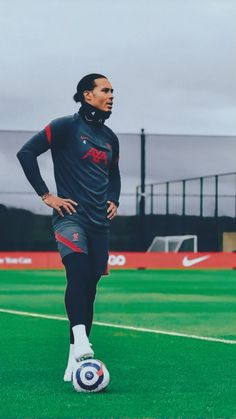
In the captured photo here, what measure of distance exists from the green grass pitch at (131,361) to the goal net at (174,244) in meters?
17.6

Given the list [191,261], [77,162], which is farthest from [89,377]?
[191,261]

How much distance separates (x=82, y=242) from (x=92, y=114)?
903mm

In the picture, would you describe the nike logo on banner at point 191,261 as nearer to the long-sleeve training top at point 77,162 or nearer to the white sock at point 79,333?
the long-sleeve training top at point 77,162

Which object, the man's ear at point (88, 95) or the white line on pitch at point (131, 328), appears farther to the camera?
the white line on pitch at point (131, 328)

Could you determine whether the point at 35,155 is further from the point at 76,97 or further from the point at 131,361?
the point at 131,361

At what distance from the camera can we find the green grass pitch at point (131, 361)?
5.94m

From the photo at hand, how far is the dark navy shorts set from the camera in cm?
680

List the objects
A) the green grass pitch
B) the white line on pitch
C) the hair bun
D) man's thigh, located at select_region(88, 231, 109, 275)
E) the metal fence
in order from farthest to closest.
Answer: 1. the metal fence
2. the white line on pitch
3. the hair bun
4. man's thigh, located at select_region(88, 231, 109, 275)
5. the green grass pitch

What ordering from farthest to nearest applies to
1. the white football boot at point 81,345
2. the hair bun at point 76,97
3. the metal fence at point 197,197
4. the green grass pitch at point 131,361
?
the metal fence at point 197,197 < the hair bun at point 76,97 < the white football boot at point 81,345 < the green grass pitch at point 131,361

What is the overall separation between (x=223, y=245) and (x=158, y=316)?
24839 millimetres

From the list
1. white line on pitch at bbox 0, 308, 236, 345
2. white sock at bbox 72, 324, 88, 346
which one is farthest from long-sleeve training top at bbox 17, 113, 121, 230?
white line on pitch at bbox 0, 308, 236, 345

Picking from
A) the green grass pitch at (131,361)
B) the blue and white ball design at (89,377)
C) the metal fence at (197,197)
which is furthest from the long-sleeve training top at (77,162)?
the metal fence at (197,197)

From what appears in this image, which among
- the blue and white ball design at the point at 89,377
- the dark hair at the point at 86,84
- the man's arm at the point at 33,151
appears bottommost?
the blue and white ball design at the point at 89,377

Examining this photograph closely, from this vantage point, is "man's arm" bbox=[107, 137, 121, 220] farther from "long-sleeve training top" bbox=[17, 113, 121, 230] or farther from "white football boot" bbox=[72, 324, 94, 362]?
"white football boot" bbox=[72, 324, 94, 362]
